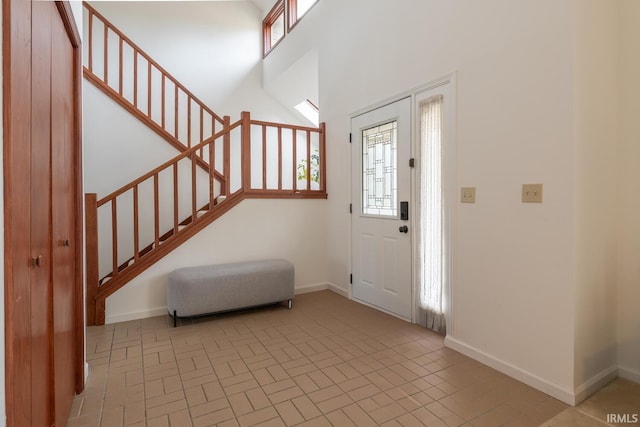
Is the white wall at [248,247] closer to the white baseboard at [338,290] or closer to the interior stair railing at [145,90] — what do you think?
the white baseboard at [338,290]

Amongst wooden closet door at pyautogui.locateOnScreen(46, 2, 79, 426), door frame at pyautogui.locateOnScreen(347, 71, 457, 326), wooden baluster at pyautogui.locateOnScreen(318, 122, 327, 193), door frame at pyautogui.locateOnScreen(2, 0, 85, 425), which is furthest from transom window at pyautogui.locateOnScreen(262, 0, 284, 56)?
door frame at pyautogui.locateOnScreen(2, 0, 85, 425)

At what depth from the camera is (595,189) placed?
2.02 meters

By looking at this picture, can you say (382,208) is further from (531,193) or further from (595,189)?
(595,189)

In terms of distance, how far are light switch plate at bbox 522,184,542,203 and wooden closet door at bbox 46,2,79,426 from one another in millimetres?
2595

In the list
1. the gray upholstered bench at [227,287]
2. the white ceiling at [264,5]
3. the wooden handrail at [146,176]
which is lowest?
the gray upholstered bench at [227,287]

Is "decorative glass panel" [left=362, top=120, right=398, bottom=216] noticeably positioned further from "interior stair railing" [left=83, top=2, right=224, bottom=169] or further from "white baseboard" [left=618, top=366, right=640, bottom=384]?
"interior stair railing" [left=83, top=2, right=224, bottom=169]

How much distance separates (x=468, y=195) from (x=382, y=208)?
111 cm

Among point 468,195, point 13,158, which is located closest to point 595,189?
point 468,195

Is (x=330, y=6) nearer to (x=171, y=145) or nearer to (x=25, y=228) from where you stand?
(x=171, y=145)

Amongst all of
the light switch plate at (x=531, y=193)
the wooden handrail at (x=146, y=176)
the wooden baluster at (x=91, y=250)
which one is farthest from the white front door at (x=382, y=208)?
the wooden baluster at (x=91, y=250)

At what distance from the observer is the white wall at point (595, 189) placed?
6.31ft

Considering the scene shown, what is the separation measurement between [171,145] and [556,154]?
4571 mm

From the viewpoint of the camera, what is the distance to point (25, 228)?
3.57ft

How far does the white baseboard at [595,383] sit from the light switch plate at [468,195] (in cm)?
129
